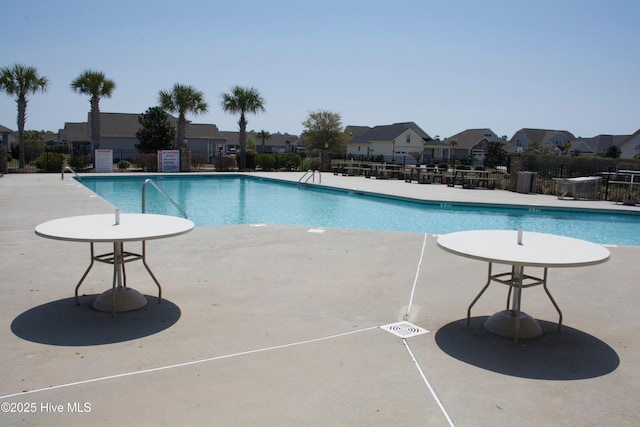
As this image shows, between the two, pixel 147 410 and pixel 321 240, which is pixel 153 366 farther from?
pixel 321 240

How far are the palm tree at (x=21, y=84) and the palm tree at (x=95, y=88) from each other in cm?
179

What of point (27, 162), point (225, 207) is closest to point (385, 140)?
point (27, 162)

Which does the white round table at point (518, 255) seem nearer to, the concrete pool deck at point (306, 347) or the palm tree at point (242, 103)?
the concrete pool deck at point (306, 347)

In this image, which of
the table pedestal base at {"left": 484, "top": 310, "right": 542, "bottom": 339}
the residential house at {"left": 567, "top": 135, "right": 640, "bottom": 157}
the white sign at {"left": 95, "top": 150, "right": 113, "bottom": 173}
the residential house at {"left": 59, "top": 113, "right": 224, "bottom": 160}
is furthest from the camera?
the residential house at {"left": 567, "top": 135, "right": 640, "bottom": 157}

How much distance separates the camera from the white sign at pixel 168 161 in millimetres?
26969

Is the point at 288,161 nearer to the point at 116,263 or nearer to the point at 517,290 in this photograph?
the point at 116,263

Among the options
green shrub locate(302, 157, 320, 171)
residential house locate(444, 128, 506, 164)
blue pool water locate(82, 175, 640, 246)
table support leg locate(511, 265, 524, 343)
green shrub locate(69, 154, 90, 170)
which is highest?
residential house locate(444, 128, 506, 164)

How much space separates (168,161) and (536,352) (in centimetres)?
2608

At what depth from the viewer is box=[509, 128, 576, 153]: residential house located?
204ft

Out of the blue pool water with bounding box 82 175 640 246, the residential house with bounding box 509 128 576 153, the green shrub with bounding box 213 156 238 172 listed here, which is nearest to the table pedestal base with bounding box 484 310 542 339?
the blue pool water with bounding box 82 175 640 246

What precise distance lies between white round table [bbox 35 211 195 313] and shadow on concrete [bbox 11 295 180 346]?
12cm

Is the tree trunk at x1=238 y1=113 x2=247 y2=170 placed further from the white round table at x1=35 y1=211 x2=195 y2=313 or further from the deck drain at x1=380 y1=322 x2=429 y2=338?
the deck drain at x1=380 y1=322 x2=429 y2=338

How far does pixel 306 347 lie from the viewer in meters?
3.63

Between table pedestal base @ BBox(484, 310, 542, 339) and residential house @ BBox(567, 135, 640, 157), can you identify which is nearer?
table pedestal base @ BBox(484, 310, 542, 339)
